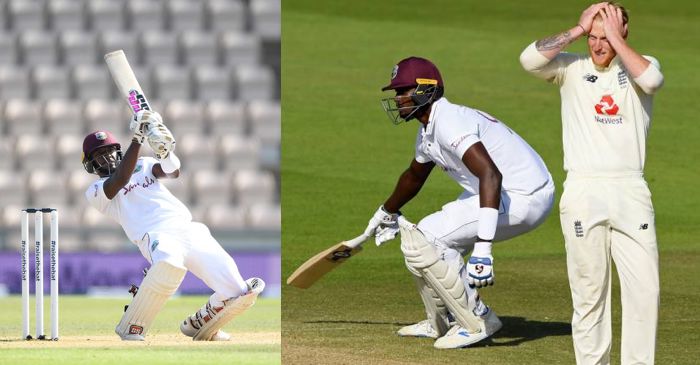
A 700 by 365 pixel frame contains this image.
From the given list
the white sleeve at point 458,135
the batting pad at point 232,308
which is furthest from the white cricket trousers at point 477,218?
the batting pad at point 232,308

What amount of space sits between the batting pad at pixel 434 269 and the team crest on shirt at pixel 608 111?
1297mm

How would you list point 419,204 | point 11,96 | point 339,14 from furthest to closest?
point 339,14 → point 11,96 → point 419,204

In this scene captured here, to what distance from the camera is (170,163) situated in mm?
6496

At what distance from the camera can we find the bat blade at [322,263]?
6512 millimetres

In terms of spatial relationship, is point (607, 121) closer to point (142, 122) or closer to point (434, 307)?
point (434, 307)

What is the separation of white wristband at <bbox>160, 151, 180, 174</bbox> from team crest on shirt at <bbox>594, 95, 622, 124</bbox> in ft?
8.17

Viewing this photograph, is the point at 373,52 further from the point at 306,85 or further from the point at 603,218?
the point at 603,218

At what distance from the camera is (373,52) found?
18359 millimetres

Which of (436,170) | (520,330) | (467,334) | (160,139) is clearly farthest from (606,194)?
(436,170)

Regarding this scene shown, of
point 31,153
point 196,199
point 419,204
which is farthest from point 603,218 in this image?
point 31,153

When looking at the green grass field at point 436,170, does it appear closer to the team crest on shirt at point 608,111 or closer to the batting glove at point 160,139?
the batting glove at point 160,139

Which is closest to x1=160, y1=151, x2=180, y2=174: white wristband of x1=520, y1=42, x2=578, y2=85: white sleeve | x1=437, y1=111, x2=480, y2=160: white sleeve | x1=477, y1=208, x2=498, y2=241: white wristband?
x1=437, y1=111, x2=480, y2=160: white sleeve

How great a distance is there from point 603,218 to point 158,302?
2.70 meters

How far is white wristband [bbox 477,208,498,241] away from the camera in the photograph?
4945 mm
